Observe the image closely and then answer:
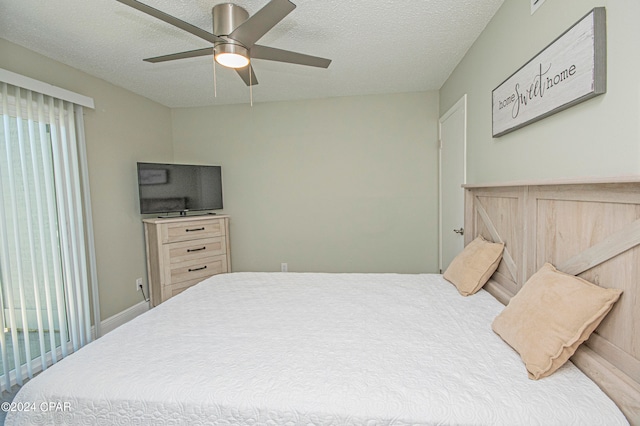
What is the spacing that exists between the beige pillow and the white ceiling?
1.67 metres

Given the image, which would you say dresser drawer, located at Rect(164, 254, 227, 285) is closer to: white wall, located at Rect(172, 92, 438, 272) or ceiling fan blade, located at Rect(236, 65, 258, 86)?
white wall, located at Rect(172, 92, 438, 272)

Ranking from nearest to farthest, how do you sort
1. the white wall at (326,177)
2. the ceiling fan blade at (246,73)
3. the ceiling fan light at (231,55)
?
the ceiling fan light at (231,55), the ceiling fan blade at (246,73), the white wall at (326,177)

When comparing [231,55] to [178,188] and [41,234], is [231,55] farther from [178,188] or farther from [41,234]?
[178,188]

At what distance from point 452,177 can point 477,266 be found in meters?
1.30

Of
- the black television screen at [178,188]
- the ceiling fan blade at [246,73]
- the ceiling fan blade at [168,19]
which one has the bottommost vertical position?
the black television screen at [178,188]

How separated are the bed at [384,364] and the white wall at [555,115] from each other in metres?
0.15

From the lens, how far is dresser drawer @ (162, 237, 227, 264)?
10.2ft

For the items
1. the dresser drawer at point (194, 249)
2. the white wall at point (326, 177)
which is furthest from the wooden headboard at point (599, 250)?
the dresser drawer at point (194, 249)

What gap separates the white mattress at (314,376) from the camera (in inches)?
36.9

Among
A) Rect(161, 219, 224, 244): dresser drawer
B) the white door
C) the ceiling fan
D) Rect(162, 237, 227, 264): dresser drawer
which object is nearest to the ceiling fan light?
the ceiling fan

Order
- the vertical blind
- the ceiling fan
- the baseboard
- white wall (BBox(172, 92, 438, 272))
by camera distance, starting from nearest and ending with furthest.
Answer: the ceiling fan, the vertical blind, the baseboard, white wall (BBox(172, 92, 438, 272))

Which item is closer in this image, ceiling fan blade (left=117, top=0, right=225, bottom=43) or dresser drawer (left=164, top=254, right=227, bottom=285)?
ceiling fan blade (left=117, top=0, right=225, bottom=43)

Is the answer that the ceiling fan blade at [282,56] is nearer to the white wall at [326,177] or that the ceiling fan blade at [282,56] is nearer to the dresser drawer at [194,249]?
the white wall at [326,177]

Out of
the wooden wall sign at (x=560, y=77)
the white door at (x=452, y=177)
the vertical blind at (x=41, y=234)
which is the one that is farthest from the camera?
the white door at (x=452, y=177)
